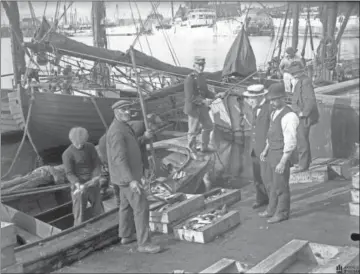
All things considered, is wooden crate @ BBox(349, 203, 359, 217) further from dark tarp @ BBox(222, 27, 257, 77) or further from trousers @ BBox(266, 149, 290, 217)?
dark tarp @ BBox(222, 27, 257, 77)

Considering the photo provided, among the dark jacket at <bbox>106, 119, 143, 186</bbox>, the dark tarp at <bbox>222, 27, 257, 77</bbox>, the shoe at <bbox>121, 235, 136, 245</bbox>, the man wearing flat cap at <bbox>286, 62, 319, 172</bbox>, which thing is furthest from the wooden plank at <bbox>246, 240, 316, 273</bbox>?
the dark tarp at <bbox>222, 27, 257, 77</bbox>

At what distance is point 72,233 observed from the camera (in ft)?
18.7

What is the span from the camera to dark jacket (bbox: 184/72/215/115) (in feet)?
28.8

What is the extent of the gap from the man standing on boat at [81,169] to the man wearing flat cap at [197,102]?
2.78m

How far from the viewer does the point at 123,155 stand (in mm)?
5289

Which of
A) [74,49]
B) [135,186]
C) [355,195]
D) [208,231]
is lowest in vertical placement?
[208,231]

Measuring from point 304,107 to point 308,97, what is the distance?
0.17m

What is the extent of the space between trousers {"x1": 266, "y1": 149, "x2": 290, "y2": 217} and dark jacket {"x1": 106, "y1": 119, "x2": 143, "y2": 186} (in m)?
1.56

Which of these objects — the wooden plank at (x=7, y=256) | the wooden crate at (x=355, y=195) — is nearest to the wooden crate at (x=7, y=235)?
the wooden plank at (x=7, y=256)

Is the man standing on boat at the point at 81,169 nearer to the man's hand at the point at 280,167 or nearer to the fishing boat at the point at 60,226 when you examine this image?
the fishing boat at the point at 60,226

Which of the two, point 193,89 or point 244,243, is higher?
point 193,89

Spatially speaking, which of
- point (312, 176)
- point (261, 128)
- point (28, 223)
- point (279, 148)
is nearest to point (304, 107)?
point (312, 176)

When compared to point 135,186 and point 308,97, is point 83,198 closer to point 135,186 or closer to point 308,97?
point 135,186

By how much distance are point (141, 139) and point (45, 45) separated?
22.4 ft
